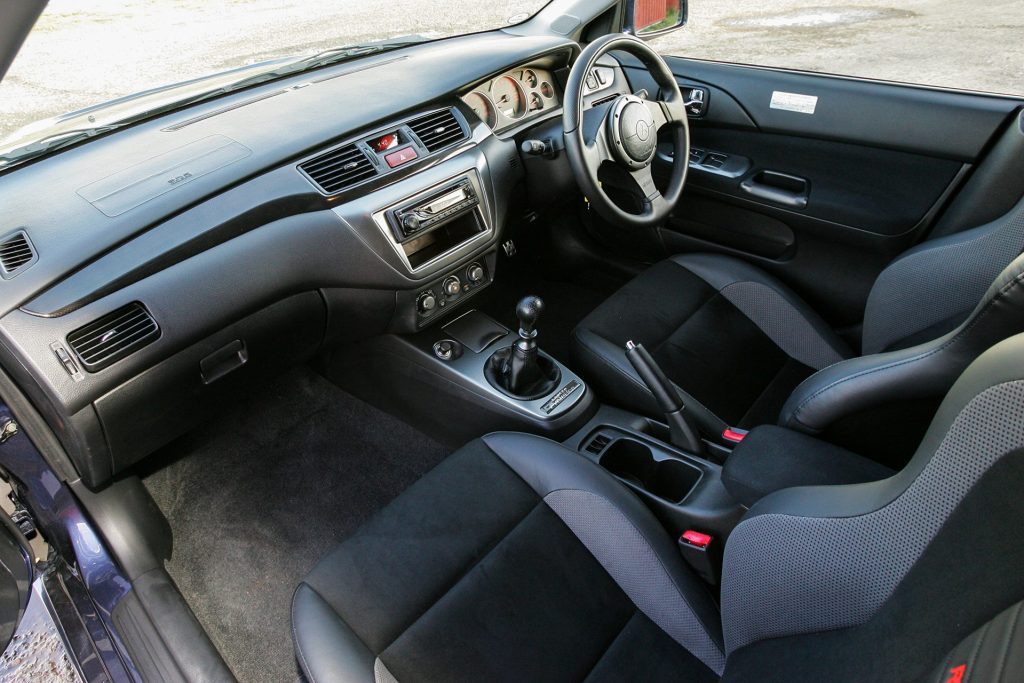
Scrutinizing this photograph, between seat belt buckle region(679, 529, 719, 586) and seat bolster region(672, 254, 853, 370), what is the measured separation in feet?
2.49

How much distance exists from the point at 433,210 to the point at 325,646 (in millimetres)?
1038

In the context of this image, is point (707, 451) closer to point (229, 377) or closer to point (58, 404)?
point (229, 377)

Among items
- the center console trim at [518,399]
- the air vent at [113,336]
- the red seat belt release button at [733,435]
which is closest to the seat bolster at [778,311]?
the red seat belt release button at [733,435]

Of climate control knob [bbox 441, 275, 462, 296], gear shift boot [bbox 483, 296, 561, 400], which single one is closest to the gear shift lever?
gear shift boot [bbox 483, 296, 561, 400]

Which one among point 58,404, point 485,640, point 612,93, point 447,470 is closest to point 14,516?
point 58,404

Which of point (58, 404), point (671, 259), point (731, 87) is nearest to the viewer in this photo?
point (58, 404)

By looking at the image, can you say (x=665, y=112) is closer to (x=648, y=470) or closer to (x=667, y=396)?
(x=667, y=396)

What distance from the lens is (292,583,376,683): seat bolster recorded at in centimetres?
110

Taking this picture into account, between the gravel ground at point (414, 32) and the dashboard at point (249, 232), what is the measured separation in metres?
0.17

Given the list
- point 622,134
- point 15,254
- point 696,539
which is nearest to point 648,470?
point 696,539

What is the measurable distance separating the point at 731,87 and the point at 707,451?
3.98 feet

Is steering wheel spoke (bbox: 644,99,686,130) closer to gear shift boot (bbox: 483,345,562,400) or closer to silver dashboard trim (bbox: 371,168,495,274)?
silver dashboard trim (bbox: 371,168,495,274)

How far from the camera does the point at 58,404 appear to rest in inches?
52.1

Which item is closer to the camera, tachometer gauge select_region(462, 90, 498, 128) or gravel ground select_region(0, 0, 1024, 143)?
gravel ground select_region(0, 0, 1024, 143)
